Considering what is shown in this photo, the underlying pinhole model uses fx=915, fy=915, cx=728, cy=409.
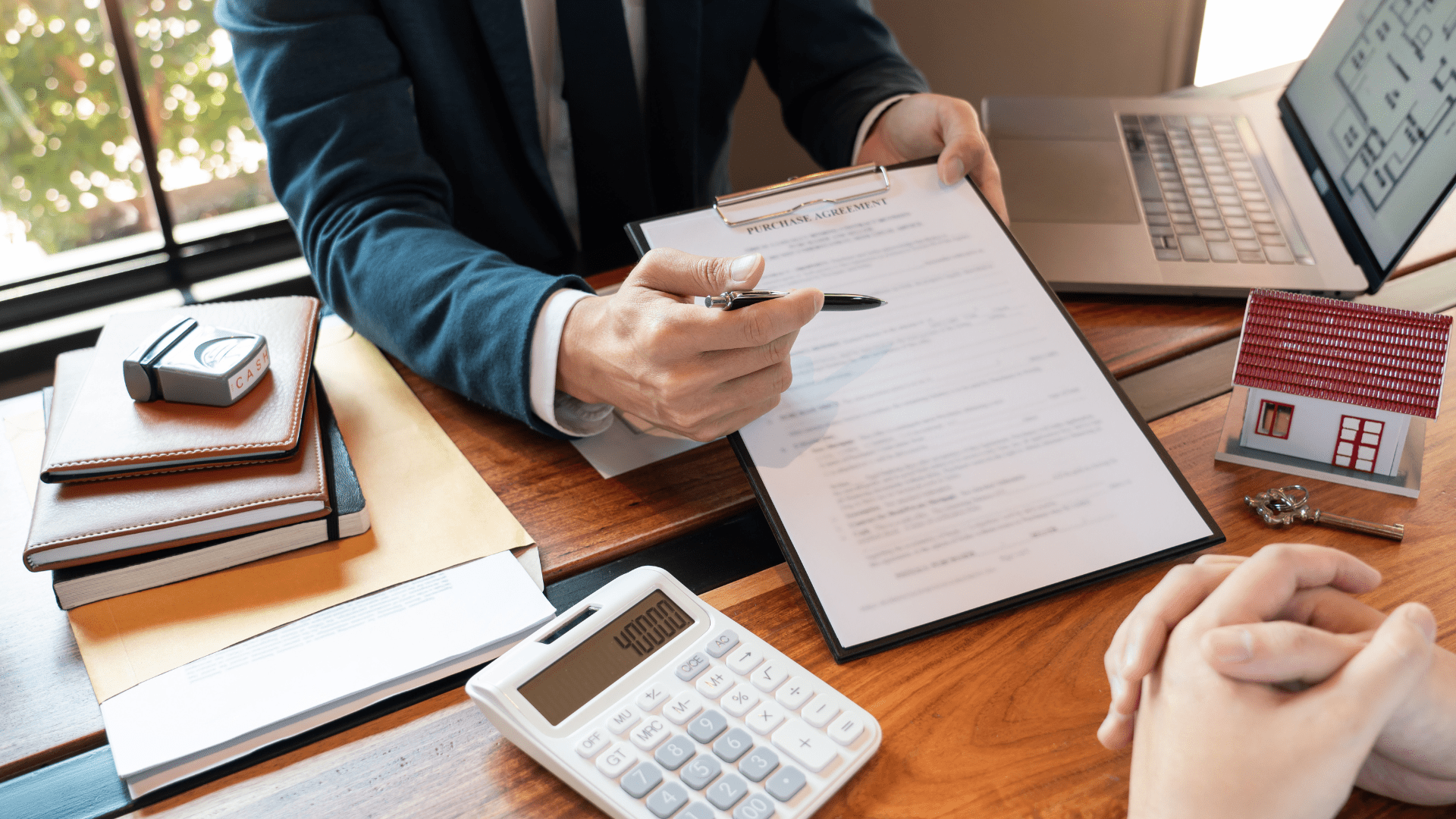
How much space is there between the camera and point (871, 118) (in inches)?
45.4

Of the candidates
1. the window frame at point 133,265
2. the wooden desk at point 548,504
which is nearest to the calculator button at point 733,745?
the wooden desk at point 548,504

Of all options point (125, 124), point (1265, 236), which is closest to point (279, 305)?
point (1265, 236)

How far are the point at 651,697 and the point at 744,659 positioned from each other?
0.06 meters

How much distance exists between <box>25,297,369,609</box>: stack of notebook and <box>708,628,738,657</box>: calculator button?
30 centimetres

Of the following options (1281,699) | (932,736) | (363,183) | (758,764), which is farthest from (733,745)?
(363,183)

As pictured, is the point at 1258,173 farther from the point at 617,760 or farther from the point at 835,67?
the point at 617,760

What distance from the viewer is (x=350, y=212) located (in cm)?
92

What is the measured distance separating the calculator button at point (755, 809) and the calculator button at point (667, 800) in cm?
3

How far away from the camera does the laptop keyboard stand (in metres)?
1.00

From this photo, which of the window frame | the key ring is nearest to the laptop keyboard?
the key ring

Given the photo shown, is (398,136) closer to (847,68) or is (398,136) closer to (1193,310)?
(847,68)

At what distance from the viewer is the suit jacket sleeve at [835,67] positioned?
3.94 feet

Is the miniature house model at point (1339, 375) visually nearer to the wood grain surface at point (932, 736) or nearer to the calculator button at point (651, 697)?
the wood grain surface at point (932, 736)

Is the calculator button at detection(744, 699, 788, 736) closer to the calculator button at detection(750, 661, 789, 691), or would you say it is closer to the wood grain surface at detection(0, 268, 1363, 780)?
the calculator button at detection(750, 661, 789, 691)
